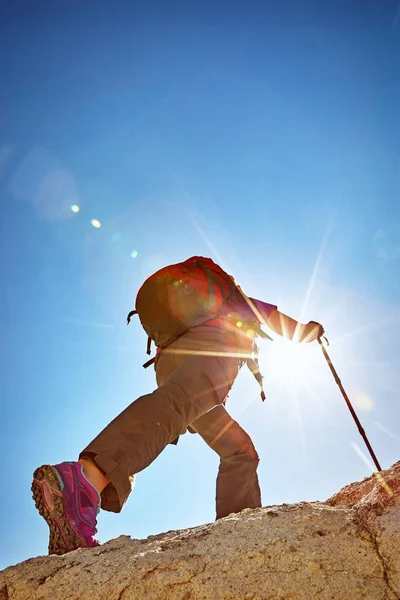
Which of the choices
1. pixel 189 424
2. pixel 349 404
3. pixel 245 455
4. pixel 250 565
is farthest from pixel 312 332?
pixel 250 565

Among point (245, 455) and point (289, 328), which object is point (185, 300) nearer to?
point (289, 328)

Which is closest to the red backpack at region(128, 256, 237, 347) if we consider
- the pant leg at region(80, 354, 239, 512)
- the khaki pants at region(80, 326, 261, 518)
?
the khaki pants at region(80, 326, 261, 518)

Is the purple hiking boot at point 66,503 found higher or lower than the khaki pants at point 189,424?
lower

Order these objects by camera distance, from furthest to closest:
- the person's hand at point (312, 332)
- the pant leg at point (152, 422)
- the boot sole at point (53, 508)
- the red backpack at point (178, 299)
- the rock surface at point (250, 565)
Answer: the person's hand at point (312, 332)
the red backpack at point (178, 299)
the pant leg at point (152, 422)
the boot sole at point (53, 508)
the rock surface at point (250, 565)

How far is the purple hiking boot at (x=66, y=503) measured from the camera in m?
2.21

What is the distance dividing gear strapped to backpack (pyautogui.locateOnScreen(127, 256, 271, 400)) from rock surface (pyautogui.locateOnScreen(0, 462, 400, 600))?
1822 mm

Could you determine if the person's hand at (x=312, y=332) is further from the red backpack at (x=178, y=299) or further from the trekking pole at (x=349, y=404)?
the red backpack at (x=178, y=299)

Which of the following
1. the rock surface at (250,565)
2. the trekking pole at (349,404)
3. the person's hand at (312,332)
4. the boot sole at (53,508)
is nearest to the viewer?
the rock surface at (250,565)

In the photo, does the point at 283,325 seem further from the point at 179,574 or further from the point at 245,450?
the point at 179,574

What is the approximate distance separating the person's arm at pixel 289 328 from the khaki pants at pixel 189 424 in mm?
336

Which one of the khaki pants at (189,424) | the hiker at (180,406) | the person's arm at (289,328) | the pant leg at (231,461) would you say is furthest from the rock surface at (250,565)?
the person's arm at (289,328)

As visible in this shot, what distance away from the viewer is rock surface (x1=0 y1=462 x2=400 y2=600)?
5.52 feet

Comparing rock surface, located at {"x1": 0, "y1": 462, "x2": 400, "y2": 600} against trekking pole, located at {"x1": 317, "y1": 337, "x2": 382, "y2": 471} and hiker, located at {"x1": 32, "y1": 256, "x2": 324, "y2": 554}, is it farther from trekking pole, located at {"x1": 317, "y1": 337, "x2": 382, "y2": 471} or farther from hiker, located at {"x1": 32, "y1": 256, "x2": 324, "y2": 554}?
trekking pole, located at {"x1": 317, "y1": 337, "x2": 382, "y2": 471}

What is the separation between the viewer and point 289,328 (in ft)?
13.4
